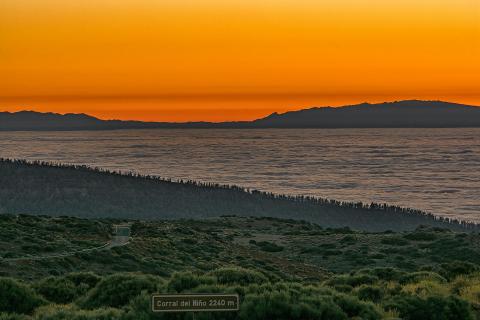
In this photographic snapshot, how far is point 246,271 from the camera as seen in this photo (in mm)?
→ 19844

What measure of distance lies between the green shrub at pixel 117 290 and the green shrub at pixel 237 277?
2.02 m

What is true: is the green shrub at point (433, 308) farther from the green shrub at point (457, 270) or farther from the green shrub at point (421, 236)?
the green shrub at point (421, 236)

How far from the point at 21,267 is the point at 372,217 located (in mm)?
67891

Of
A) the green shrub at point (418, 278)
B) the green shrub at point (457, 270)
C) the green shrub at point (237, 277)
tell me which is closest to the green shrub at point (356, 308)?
the green shrub at point (237, 277)

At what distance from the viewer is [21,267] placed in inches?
1367

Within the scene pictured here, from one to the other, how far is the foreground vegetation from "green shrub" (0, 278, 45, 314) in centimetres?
3

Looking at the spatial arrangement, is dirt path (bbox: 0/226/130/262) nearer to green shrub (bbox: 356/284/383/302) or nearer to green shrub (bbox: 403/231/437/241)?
green shrub (bbox: 356/284/383/302)

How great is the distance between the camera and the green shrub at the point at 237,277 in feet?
62.0

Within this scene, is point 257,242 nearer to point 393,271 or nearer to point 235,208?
point 393,271

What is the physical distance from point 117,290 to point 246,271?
421cm

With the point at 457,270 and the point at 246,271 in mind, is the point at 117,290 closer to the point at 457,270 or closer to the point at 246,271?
the point at 246,271

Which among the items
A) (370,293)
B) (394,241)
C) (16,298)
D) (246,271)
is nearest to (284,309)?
(370,293)

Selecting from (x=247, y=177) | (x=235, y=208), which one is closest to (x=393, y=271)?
(x=235, y=208)

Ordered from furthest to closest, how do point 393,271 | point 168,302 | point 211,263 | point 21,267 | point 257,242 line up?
1. point 257,242
2. point 211,263
3. point 21,267
4. point 393,271
5. point 168,302
